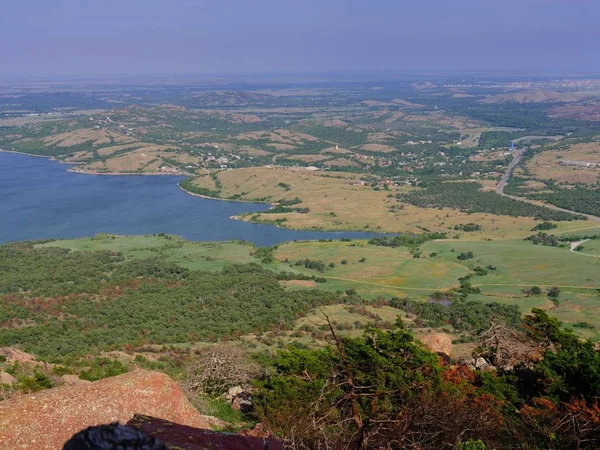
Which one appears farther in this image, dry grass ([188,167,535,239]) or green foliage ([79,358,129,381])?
dry grass ([188,167,535,239])

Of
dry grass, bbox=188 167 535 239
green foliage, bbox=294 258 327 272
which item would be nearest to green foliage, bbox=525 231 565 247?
dry grass, bbox=188 167 535 239

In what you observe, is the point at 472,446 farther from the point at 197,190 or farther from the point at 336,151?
the point at 336,151

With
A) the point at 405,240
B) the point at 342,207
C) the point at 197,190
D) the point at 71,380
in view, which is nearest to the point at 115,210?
the point at 197,190

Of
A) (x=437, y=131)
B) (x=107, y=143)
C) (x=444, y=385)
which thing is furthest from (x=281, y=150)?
(x=444, y=385)

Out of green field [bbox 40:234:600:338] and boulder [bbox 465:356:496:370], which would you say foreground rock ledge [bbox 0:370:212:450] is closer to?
boulder [bbox 465:356:496:370]

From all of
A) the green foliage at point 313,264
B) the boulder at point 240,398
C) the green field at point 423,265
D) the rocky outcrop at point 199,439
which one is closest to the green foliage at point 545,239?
the green field at point 423,265

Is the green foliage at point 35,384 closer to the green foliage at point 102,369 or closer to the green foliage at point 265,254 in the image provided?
the green foliage at point 102,369

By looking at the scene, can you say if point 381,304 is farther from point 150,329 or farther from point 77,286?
point 77,286

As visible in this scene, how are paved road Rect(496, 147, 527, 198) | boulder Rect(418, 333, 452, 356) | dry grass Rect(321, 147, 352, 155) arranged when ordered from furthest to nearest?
dry grass Rect(321, 147, 352, 155) < paved road Rect(496, 147, 527, 198) < boulder Rect(418, 333, 452, 356)
